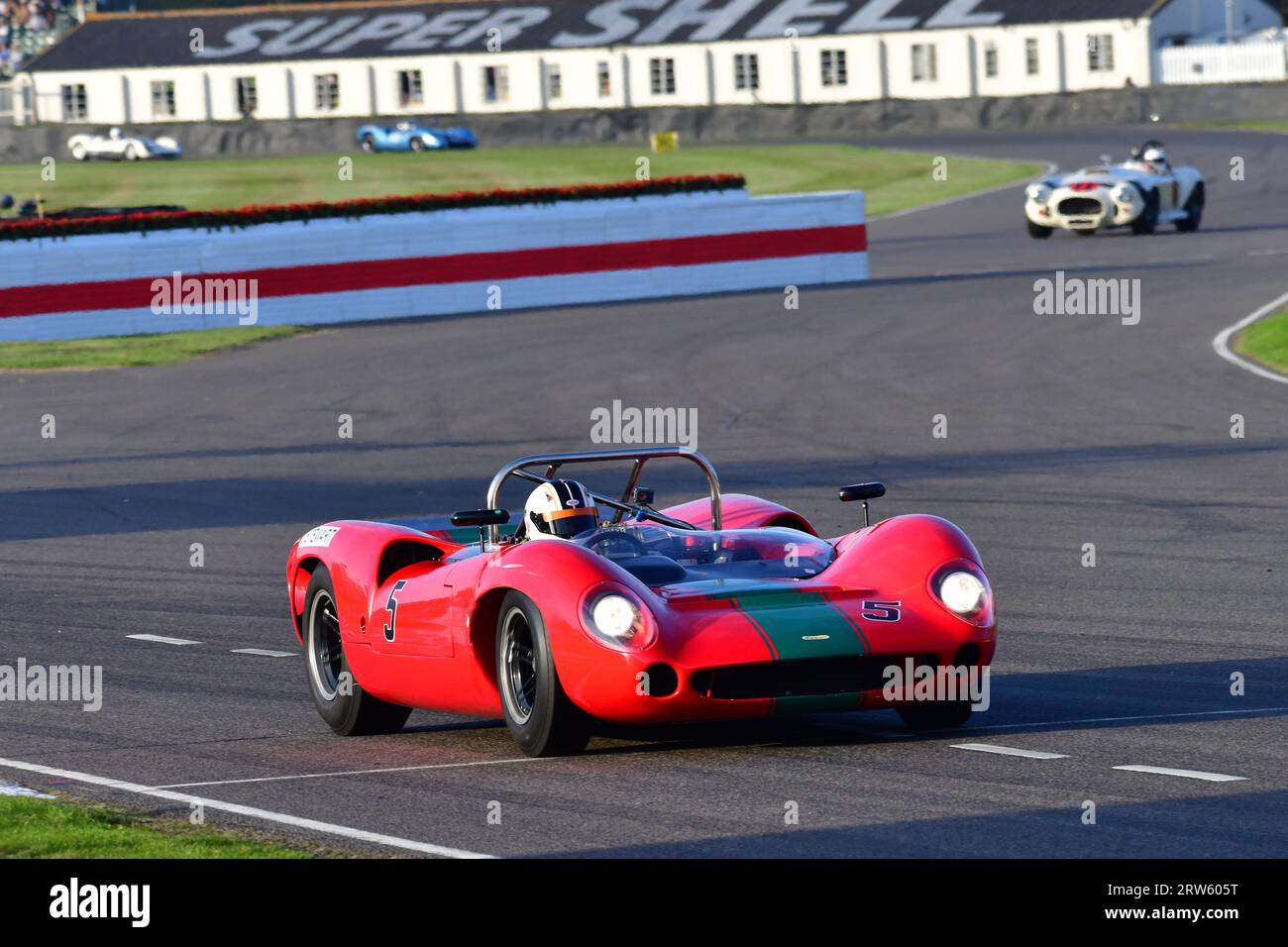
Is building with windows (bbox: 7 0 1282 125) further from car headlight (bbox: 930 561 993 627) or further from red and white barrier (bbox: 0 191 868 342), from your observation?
car headlight (bbox: 930 561 993 627)

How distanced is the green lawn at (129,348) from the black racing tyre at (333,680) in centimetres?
1787

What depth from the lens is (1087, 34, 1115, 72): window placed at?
3260 inches

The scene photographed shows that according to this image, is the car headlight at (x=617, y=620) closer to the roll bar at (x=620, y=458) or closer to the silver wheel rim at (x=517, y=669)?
the silver wheel rim at (x=517, y=669)

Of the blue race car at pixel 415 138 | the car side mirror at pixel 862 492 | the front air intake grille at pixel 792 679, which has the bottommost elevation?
the front air intake grille at pixel 792 679

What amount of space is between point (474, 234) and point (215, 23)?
6731cm

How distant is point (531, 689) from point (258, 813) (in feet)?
4.31

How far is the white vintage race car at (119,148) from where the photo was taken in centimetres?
7619

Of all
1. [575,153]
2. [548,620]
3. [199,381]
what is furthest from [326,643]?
[575,153]

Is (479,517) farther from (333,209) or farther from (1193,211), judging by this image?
(1193,211)

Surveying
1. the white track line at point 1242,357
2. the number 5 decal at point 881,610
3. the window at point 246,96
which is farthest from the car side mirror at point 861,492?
the window at point 246,96

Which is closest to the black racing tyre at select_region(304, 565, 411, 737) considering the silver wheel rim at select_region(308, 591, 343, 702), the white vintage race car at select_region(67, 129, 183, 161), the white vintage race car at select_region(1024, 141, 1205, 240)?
the silver wheel rim at select_region(308, 591, 343, 702)

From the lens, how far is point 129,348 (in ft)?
94.4

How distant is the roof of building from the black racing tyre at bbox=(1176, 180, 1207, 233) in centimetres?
4267
